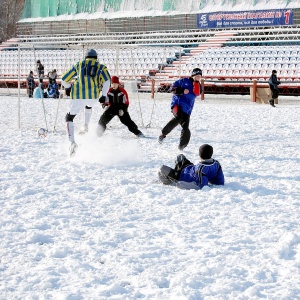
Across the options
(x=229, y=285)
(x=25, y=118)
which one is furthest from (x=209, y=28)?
(x=229, y=285)

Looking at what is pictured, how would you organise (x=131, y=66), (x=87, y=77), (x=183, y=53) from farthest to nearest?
(x=183, y=53), (x=131, y=66), (x=87, y=77)

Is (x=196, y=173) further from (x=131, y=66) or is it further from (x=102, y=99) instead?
(x=131, y=66)

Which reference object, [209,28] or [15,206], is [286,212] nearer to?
[15,206]

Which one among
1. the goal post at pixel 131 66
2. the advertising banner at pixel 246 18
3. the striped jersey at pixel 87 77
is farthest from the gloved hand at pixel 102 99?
the advertising banner at pixel 246 18

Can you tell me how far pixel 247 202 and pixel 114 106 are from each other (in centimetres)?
502

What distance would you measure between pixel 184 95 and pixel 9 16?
36.9 m

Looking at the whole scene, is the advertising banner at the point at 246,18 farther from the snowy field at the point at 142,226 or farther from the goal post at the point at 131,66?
the snowy field at the point at 142,226

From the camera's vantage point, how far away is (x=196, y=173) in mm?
5855

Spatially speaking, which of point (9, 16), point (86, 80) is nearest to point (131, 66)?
point (86, 80)

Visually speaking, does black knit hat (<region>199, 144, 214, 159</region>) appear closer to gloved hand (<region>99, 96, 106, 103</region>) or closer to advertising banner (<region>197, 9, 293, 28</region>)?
gloved hand (<region>99, 96, 106, 103</region>)

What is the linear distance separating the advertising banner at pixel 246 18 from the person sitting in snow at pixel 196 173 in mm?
20085

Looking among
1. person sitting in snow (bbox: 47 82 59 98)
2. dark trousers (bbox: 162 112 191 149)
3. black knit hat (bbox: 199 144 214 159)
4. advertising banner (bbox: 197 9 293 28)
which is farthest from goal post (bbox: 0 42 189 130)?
black knit hat (bbox: 199 144 214 159)

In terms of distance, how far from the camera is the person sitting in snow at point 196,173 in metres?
5.83

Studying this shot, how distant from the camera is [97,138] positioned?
9.85m
